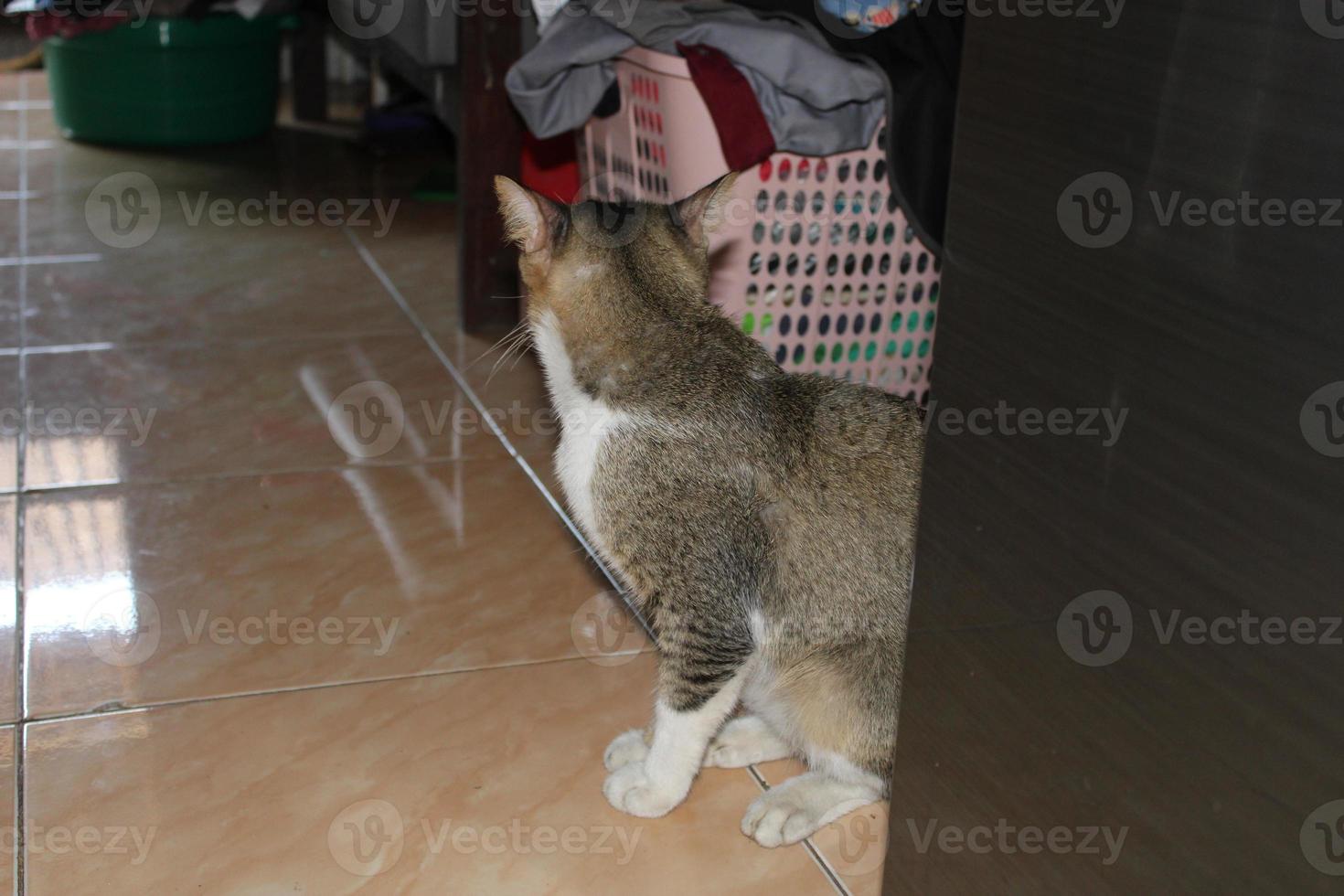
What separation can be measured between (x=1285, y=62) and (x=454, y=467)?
189 cm

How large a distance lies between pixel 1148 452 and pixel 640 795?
2.92 ft

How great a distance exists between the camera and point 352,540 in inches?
85.1

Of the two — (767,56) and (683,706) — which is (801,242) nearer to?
(767,56)

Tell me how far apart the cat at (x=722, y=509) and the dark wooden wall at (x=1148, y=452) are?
382 mm

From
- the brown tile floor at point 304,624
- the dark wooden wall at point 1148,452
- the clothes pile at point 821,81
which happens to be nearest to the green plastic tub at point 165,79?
the brown tile floor at point 304,624

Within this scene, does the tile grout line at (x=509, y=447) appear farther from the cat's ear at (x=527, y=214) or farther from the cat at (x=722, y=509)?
the cat's ear at (x=527, y=214)

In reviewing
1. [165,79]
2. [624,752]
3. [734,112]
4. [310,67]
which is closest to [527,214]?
[734,112]

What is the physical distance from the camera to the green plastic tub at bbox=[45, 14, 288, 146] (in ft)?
14.1

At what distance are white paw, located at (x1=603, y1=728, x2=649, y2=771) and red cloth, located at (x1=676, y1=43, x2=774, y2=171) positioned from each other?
888 mm

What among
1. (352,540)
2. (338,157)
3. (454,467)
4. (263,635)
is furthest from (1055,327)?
(338,157)

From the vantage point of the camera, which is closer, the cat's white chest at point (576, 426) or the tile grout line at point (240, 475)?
the cat's white chest at point (576, 426)

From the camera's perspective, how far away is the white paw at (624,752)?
5.38 ft

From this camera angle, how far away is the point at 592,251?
156cm

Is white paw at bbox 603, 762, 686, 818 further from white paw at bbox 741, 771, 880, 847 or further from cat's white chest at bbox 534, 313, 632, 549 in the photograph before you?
cat's white chest at bbox 534, 313, 632, 549
